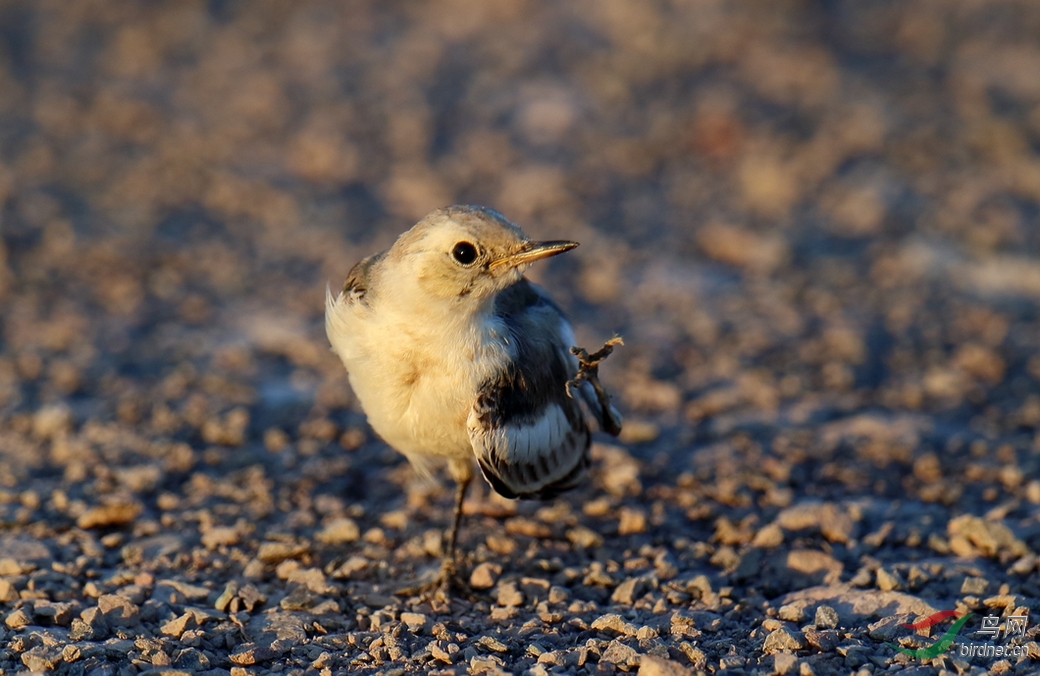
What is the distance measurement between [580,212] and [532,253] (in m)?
4.16

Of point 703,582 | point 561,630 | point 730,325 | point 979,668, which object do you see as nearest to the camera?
point 979,668

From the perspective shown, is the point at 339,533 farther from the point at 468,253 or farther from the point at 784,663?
the point at 784,663

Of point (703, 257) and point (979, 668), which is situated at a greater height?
point (703, 257)

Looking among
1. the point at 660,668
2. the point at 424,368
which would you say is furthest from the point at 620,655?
the point at 424,368

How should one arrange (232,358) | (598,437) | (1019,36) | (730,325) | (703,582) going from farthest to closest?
1. (1019,36)
2. (730,325)
3. (232,358)
4. (598,437)
5. (703,582)

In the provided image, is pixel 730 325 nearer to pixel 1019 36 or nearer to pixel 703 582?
pixel 703 582

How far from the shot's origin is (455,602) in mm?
4508

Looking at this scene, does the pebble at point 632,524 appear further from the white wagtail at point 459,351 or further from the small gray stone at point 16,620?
the small gray stone at point 16,620

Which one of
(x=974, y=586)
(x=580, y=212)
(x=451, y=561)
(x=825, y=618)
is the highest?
(x=580, y=212)

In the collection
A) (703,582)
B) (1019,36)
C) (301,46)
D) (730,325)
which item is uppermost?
(301,46)

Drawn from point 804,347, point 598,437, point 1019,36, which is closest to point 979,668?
point 598,437

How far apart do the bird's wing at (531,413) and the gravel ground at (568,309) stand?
45 centimetres

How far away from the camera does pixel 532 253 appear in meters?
4.17

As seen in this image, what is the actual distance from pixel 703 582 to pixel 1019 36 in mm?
8054
